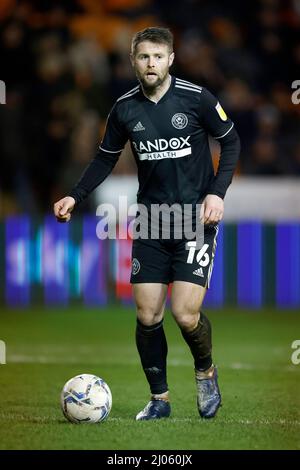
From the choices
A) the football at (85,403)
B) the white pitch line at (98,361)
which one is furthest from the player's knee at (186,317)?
the white pitch line at (98,361)

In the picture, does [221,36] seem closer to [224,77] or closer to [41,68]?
[224,77]

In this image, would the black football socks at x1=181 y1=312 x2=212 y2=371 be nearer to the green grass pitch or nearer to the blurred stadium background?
the green grass pitch

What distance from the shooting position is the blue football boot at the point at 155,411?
→ 6500 millimetres

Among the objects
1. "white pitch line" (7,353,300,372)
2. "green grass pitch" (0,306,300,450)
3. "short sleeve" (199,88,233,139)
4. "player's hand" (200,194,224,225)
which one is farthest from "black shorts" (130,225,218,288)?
"white pitch line" (7,353,300,372)

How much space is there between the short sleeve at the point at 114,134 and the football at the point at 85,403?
151 centimetres

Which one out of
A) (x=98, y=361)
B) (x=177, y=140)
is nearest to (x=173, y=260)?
(x=177, y=140)

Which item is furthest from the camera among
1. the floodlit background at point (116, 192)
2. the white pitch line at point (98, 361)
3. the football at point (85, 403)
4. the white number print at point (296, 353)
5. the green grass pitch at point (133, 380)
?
the floodlit background at point (116, 192)

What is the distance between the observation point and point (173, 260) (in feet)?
21.7

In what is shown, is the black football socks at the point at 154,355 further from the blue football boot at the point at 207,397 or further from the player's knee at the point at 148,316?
the blue football boot at the point at 207,397

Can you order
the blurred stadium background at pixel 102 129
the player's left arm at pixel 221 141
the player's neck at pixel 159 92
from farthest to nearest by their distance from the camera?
the blurred stadium background at pixel 102 129, the player's neck at pixel 159 92, the player's left arm at pixel 221 141

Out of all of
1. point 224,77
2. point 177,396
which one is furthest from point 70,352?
point 224,77

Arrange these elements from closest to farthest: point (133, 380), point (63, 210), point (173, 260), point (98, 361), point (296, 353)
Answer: point (63, 210)
point (173, 260)
point (133, 380)
point (98, 361)
point (296, 353)

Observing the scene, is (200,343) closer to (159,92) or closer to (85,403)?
(85,403)

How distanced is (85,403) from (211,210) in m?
1.35
